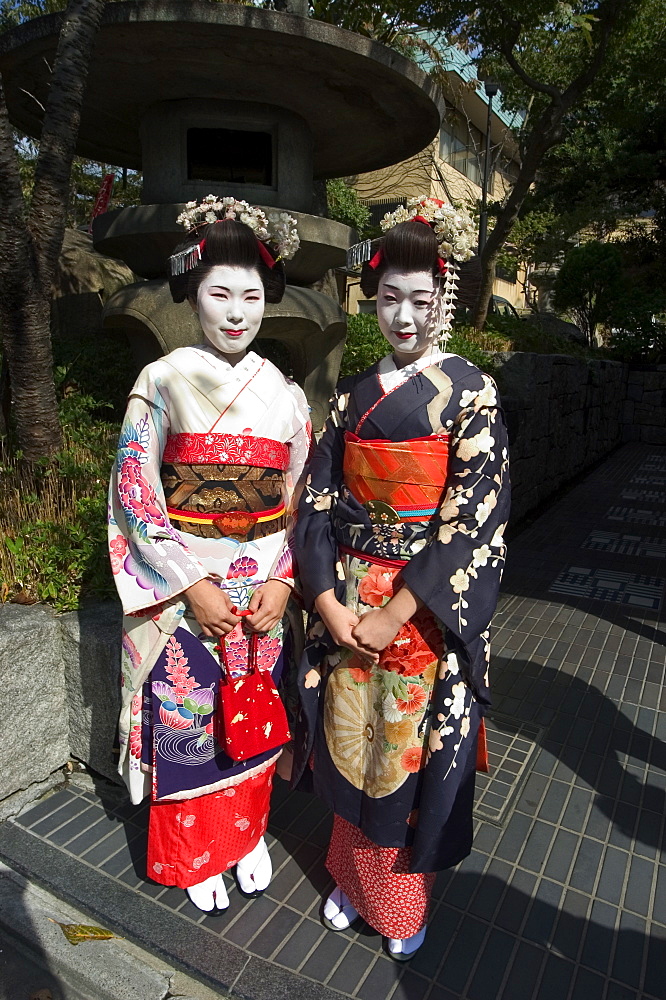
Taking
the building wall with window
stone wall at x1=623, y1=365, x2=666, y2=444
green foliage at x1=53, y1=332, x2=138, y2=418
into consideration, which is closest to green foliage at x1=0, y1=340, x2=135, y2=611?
green foliage at x1=53, y1=332, x2=138, y2=418

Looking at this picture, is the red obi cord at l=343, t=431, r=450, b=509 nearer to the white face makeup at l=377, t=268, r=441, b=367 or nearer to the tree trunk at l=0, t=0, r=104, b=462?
the white face makeup at l=377, t=268, r=441, b=367

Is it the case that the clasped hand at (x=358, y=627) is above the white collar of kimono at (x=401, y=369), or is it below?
below

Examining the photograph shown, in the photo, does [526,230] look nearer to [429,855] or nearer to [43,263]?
[43,263]

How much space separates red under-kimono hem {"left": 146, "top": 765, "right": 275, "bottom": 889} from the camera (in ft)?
7.55

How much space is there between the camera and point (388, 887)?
217cm

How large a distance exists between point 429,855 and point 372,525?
3.42 ft

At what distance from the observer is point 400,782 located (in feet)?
6.80

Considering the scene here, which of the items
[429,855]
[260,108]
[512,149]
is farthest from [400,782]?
[512,149]

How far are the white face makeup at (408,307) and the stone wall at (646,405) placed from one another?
13438mm

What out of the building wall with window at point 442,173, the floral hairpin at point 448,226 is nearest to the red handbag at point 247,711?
the floral hairpin at point 448,226

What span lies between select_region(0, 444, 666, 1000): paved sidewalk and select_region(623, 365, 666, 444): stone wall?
36.9ft

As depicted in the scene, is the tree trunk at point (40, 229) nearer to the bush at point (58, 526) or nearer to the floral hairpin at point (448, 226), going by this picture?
the bush at point (58, 526)

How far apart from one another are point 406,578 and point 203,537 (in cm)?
70

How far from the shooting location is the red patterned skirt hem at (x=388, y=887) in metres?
2.16
